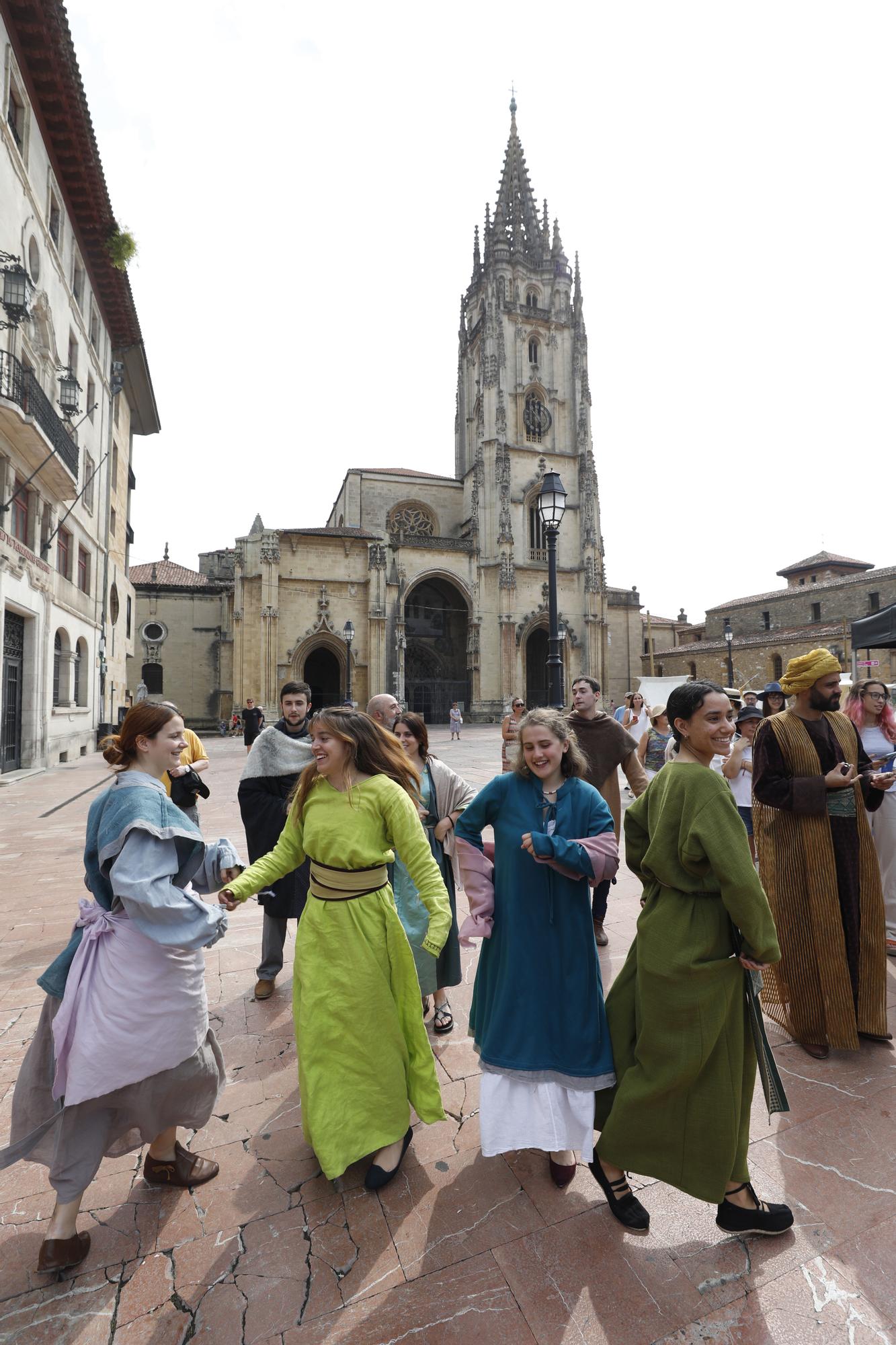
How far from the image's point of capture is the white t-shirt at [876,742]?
4.54 metres

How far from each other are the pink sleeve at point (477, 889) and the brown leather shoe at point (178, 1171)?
1.24 metres

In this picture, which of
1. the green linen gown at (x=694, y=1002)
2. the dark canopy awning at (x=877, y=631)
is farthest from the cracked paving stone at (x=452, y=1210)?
the dark canopy awning at (x=877, y=631)

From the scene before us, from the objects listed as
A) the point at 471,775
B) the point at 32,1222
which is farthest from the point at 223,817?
the point at 32,1222

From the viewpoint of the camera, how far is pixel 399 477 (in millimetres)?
38188

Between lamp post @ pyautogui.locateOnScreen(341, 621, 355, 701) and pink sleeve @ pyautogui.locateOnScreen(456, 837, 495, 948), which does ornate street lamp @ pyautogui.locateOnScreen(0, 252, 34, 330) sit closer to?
pink sleeve @ pyautogui.locateOnScreen(456, 837, 495, 948)

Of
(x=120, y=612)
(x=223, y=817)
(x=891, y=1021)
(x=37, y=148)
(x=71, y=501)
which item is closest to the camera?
(x=891, y=1021)

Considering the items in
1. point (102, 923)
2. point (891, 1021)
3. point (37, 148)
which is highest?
point (37, 148)

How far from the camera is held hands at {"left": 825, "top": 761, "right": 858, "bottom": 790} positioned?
309cm

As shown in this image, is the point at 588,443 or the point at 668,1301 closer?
the point at 668,1301

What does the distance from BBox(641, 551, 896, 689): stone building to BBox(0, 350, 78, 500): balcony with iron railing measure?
101ft

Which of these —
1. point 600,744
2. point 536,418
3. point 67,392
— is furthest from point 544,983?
point 536,418

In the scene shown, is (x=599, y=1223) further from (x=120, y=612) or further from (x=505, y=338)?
(x=505, y=338)

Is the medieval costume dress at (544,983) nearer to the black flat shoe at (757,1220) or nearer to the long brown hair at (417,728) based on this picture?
the black flat shoe at (757,1220)

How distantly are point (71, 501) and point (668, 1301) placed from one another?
1905 cm
